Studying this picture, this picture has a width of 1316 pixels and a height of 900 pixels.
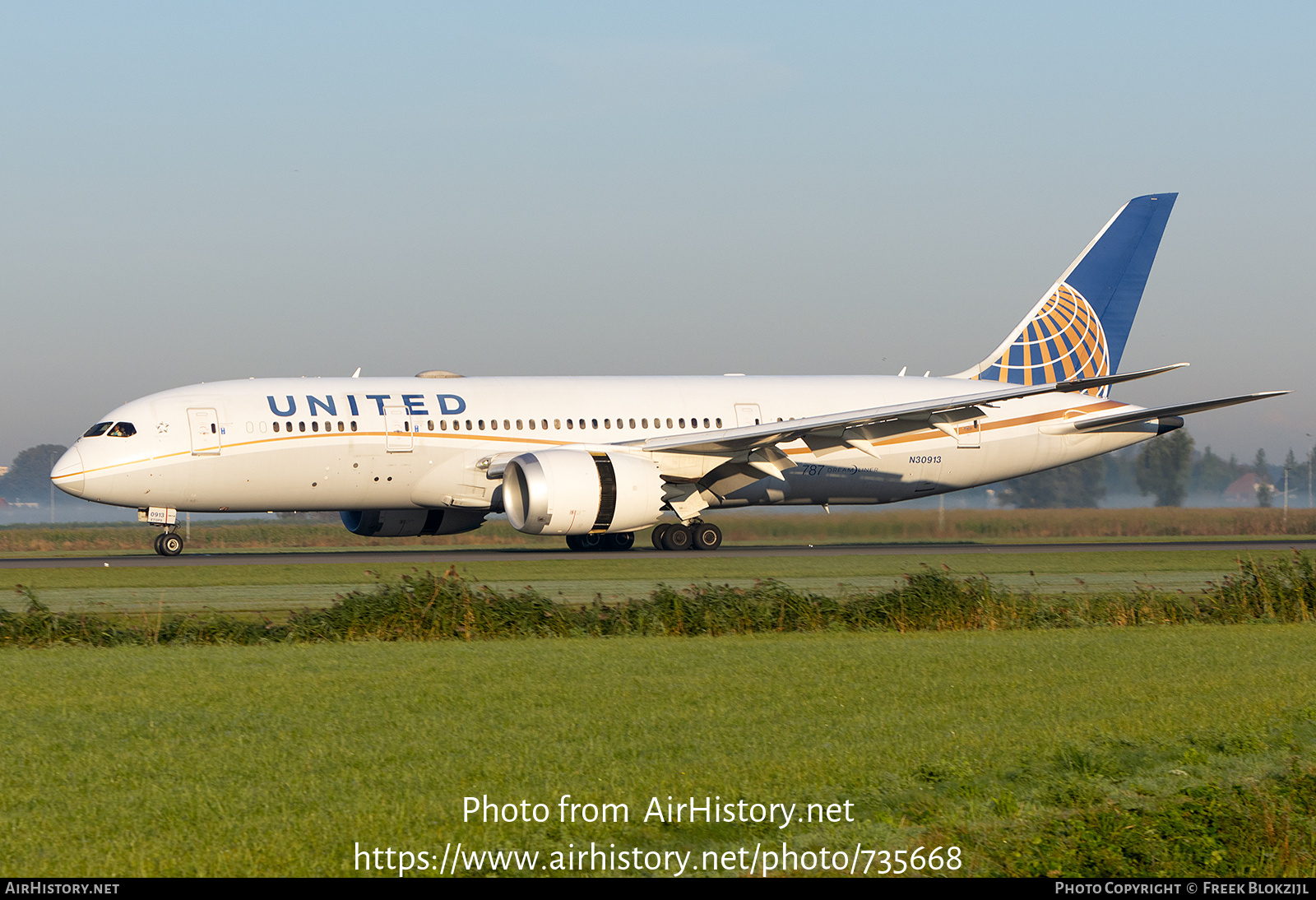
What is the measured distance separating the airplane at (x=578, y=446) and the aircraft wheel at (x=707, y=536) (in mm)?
34

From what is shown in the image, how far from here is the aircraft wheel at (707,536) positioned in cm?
2841

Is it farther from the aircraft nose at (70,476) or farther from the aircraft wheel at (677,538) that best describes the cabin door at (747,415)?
the aircraft nose at (70,476)

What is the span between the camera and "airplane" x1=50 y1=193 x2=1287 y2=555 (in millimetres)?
26391

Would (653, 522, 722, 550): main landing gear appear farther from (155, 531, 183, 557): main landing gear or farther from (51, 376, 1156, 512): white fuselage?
(155, 531, 183, 557): main landing gear

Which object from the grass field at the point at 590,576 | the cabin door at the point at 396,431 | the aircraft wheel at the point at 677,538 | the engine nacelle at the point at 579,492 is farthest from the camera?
the aircraft wheel at the point at 677,538

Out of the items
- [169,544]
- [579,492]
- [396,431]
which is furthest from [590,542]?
[169,544]

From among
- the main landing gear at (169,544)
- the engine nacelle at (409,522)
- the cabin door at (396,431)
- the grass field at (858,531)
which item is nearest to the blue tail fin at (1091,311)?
the grass field at (858,531)

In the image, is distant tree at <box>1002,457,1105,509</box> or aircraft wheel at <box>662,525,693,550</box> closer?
aircraft wheel at <box>662,525,693,550</box>

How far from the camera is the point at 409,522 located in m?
29.8

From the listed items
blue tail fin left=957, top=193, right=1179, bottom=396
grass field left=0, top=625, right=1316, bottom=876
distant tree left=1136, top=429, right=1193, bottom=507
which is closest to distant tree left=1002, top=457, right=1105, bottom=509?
distant tree left=1136, top=429, right=1193, bottom=507

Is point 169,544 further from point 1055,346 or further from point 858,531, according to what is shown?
point 1055,346

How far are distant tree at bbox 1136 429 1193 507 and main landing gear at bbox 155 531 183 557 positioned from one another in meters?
52.0

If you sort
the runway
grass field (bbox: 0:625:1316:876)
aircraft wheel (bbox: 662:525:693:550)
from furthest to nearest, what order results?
aircraft wheel (bbox: 662:525:693:550), the runway, grass field (bbox: 0:625:1316:876)
